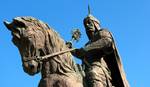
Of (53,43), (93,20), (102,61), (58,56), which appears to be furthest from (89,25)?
(58,56)

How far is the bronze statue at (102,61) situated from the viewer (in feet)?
31.6

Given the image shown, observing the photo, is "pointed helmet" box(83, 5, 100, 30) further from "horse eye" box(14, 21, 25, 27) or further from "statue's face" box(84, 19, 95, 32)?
"horse eye" box(14, 21, 25, 27)

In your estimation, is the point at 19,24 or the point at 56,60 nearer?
the point at 56,60

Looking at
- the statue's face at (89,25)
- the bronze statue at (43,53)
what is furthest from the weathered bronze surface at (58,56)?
the statue's face at (89,25)

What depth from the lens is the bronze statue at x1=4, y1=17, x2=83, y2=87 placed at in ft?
28.7

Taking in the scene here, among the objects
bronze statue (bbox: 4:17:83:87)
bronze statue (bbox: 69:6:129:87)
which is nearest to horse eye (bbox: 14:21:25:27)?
bronze statue (bbox: 4:17:83:87)

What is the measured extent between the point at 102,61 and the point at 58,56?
4.51ft

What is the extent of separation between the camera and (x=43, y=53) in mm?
9031

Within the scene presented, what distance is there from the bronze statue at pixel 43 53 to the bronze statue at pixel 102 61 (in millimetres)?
635

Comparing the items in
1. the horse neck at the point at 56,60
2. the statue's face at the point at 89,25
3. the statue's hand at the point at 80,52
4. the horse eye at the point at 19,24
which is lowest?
the horse neck at the point at 56,60

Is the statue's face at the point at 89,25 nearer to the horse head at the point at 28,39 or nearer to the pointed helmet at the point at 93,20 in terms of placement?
the pointed helmet at the point at 93,20

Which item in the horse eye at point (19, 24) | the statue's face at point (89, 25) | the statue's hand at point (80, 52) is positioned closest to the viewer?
the horse eye at point (19, 24)

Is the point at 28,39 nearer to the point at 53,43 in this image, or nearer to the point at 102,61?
the point at 53,43

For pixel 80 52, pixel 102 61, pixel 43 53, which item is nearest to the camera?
pixel 43 53
